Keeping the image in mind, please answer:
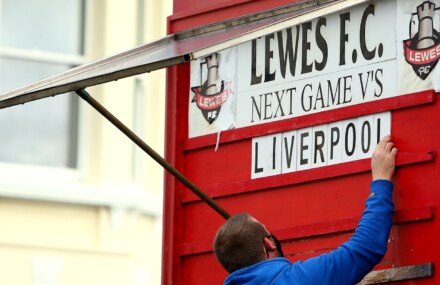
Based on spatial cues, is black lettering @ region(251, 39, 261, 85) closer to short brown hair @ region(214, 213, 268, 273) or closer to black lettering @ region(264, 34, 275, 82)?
black lettering @ region(264, 34, 275, 82)

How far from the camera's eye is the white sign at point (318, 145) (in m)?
7.31

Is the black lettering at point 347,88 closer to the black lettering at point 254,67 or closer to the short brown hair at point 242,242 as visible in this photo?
the black lettering at point 254,67

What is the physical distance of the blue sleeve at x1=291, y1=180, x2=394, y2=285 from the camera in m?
6.73

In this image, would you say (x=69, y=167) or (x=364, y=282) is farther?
(x=69, y=167)

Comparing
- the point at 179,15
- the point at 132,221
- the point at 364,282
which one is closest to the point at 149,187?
the point at 132,221

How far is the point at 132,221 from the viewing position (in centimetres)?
1554

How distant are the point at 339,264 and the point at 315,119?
3.09 feet

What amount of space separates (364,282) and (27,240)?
807cm

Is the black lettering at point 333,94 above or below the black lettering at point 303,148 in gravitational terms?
above

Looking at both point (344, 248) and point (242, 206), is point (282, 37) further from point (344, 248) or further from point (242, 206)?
point (344, 248)

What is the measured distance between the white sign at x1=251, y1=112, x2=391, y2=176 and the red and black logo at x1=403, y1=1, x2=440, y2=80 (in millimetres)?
241

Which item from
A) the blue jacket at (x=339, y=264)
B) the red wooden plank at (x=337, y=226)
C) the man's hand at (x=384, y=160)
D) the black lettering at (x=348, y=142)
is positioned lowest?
the blue jacket at (x=339, y=264)

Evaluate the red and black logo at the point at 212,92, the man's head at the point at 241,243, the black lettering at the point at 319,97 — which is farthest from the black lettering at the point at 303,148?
the man's head at the point at 241,243

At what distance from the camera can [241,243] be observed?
6.80m
